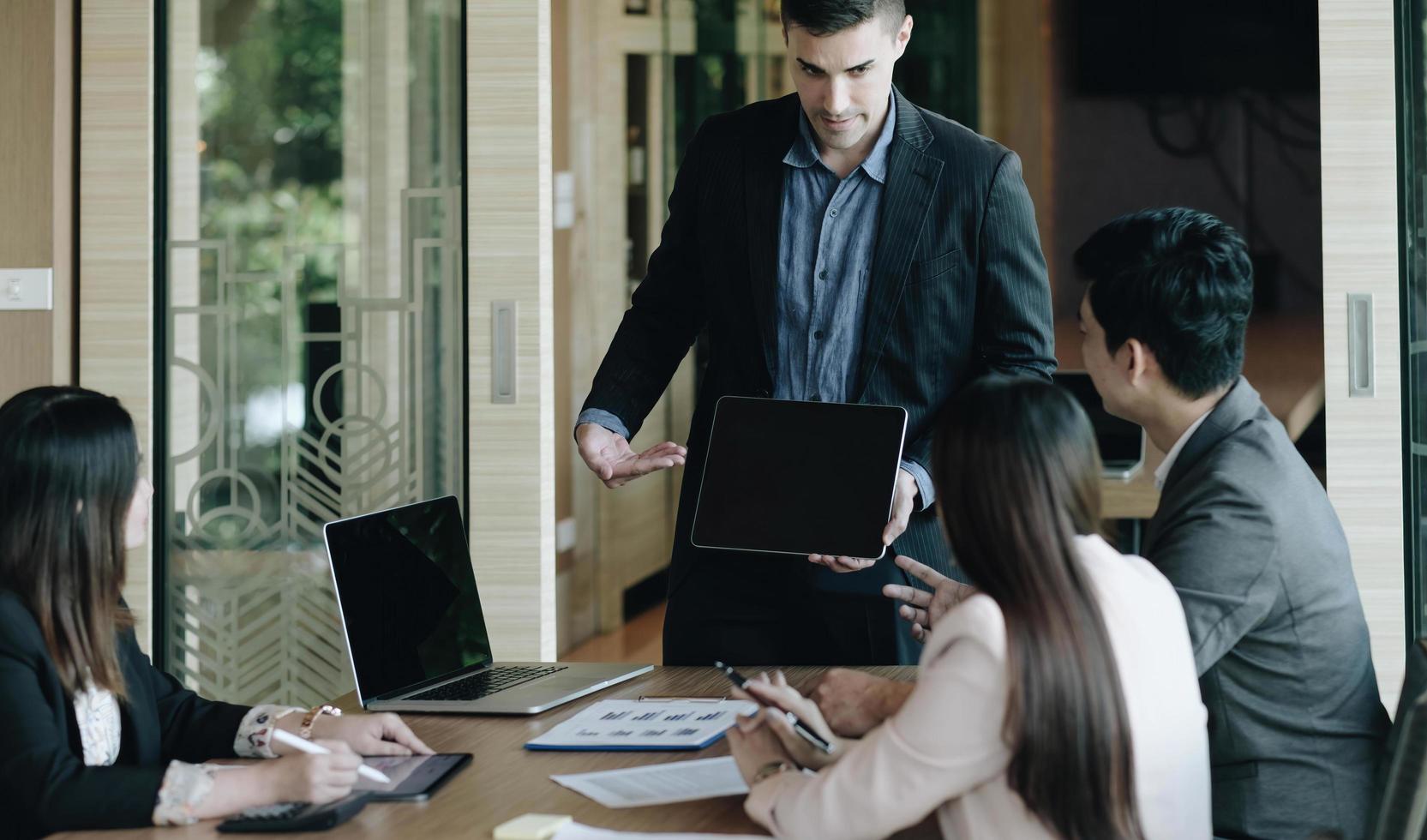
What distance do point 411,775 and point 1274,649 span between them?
0.84 metres

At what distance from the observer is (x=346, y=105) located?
3045 mm

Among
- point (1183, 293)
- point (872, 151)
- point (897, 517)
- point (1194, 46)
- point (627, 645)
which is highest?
point (1194, 46)

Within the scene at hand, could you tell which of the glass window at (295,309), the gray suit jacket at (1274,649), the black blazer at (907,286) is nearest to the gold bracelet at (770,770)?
the gray suit jacket at (1274,649)

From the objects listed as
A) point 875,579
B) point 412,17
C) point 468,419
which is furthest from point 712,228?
point 412,17

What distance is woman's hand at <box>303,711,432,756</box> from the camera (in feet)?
4.49

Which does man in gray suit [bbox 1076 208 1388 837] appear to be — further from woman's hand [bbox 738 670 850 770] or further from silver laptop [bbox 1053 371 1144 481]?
silver laptop [bbox 1053 371 1144 481]

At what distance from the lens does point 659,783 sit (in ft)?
4.14

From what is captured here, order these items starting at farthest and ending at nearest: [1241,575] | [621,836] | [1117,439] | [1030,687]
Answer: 1. [1117,439]
2. [1241,575]
3. [621,836]
4. [1030,687]

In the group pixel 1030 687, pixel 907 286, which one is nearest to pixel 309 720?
pixel 1030 687

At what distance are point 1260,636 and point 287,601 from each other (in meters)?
2.32

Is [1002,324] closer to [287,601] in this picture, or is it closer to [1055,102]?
[287,601]

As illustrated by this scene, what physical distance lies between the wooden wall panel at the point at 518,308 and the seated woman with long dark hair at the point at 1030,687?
189cm

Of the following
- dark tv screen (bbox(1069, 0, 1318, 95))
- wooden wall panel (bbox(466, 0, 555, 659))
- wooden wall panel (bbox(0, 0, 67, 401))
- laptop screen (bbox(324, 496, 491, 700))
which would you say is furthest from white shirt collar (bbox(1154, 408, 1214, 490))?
dark tv screen (bbox(1069, 0, 1318, 95))

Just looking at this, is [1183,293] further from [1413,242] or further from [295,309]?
[295,309]
